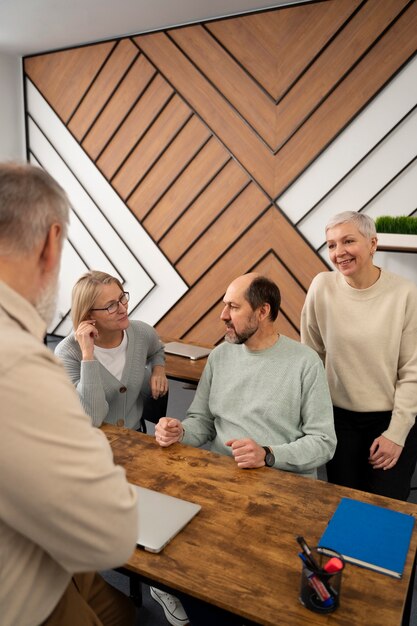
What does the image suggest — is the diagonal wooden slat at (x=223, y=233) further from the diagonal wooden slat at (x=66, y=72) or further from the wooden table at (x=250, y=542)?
the wooden table at (x=250, y=542)

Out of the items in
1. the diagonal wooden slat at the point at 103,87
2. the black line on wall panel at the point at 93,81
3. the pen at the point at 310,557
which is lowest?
the pen at the point at 310,557

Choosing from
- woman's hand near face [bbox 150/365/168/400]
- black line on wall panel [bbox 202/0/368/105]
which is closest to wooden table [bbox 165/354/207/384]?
woman's hand near face [bbox 150/365/168/400]

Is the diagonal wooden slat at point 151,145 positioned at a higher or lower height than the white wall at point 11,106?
lower

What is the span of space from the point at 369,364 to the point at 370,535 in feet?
3.11

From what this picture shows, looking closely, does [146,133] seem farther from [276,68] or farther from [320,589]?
[320,589]

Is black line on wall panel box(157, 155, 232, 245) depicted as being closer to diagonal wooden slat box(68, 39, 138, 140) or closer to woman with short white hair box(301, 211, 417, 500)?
diagonal wooden slat box(68, 39, 138, 140)

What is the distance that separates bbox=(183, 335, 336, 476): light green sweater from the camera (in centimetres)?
186

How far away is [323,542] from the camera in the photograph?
4.18 ft

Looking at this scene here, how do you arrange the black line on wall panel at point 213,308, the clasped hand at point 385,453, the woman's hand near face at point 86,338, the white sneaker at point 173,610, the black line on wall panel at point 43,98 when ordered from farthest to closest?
the black line on wall panel at point 43,98 < the black line on wall panel at point 213,308 < the woman's hand near face at point 86,338 < the clasped hand at point 385,453 < the white sneaker at point 173,610

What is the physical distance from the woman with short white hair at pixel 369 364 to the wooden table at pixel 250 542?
2.26 feet

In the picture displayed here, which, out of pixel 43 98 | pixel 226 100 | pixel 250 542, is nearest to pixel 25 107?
pixel 43 98

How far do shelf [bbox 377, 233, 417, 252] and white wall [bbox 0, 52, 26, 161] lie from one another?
4.14m

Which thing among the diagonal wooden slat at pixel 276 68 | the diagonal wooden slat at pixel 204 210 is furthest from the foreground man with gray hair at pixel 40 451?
the diagonal wooden slat at pixel 204 210

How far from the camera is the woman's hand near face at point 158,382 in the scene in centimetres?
251
